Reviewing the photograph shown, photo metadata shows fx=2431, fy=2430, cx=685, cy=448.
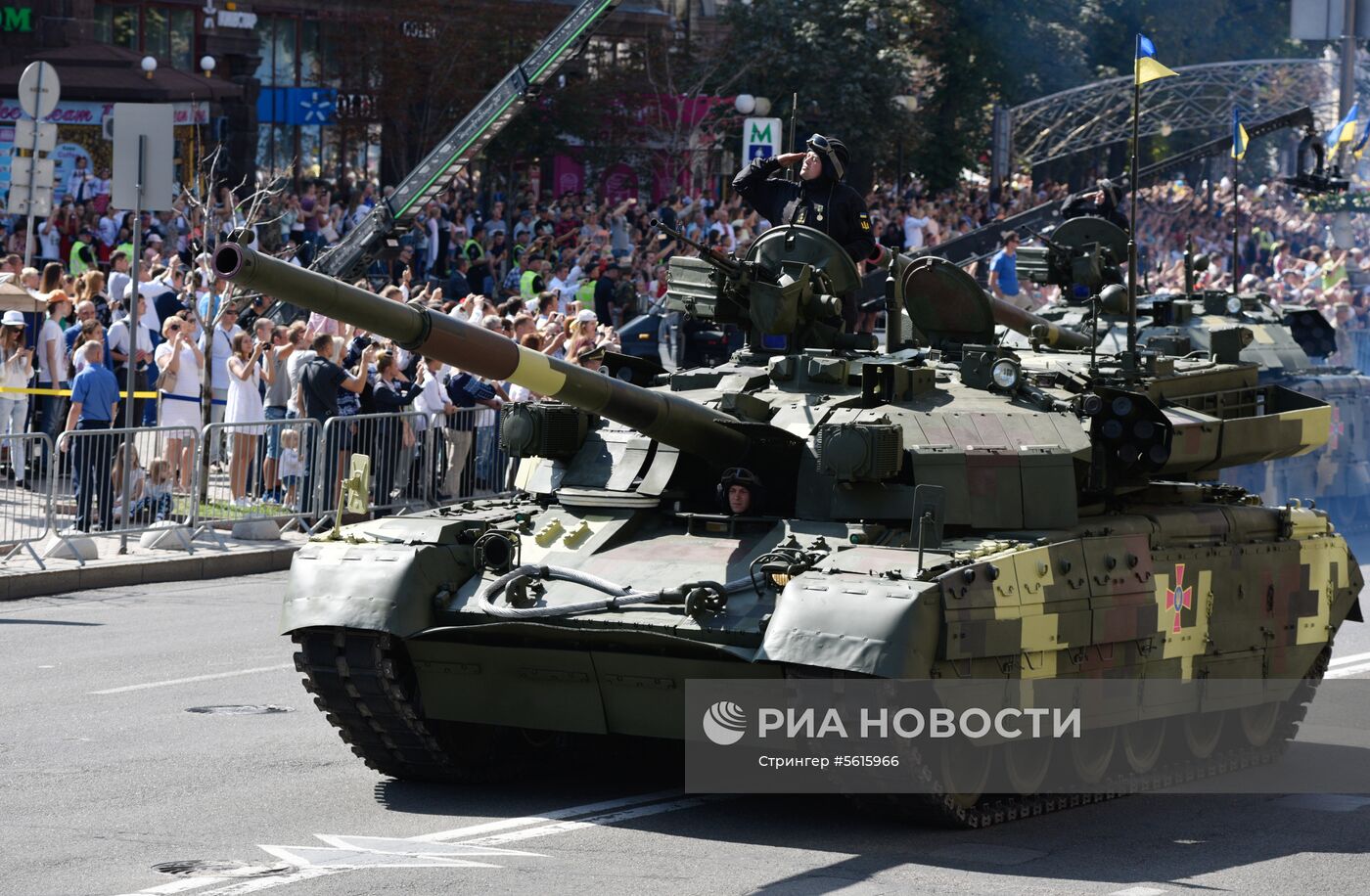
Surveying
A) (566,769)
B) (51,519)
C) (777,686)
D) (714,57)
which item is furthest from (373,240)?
(777,686)

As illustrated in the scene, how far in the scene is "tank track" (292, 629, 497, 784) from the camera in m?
11.8

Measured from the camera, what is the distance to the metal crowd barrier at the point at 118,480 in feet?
62.3

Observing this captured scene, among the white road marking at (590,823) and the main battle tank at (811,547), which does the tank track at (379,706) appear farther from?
the white road marking at (590,823)

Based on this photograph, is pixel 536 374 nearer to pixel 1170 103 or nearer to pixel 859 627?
pixel 859 627

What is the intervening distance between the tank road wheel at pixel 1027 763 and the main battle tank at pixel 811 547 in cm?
5

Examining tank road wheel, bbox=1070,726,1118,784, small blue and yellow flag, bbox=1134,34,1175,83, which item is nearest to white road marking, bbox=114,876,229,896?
tank road wheel, bbox=1070,726,1118,784

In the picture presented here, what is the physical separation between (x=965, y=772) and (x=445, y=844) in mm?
2415

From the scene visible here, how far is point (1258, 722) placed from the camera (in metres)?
14.0

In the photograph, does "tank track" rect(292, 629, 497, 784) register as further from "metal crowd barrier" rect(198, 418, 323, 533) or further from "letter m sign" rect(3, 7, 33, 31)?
"letter m sign" rect(3, 7, 33, 31)

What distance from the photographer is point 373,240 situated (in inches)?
1171

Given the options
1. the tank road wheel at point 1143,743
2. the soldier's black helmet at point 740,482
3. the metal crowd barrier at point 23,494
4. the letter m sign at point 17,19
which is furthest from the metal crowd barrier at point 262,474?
the letter m sign at point 17,19

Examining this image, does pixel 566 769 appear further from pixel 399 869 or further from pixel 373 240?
pixel 373 240

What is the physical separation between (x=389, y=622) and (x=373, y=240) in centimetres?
1866

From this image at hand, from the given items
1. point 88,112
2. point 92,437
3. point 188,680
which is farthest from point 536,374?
point 88,112
